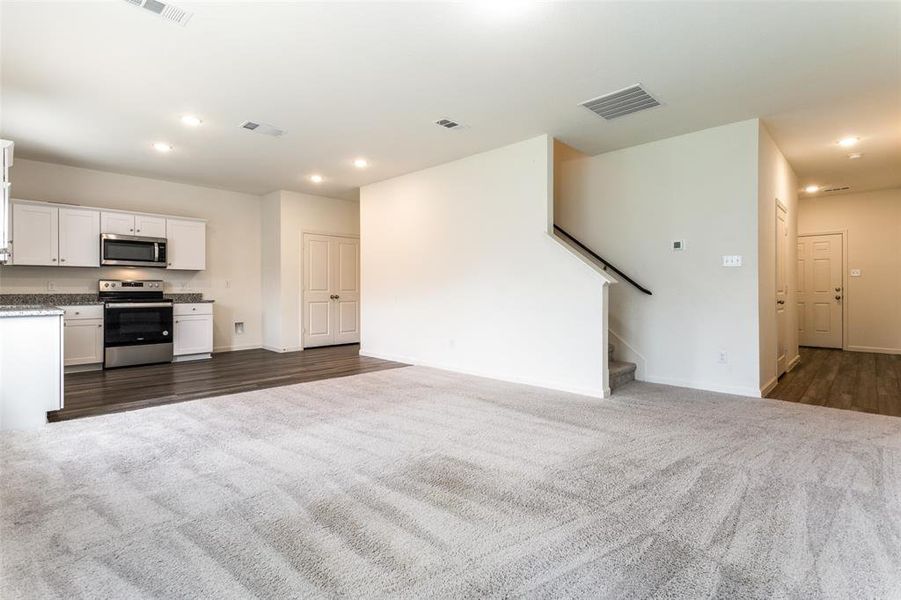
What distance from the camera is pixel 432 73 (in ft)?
11.4

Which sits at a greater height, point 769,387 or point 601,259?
point 601,259

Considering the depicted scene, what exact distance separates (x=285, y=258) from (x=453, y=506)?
6442 mm

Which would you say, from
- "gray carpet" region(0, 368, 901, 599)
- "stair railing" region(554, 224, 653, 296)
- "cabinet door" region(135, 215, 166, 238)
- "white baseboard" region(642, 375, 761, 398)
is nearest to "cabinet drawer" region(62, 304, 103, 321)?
"cabinet door" region(135, 215, 166, 238)

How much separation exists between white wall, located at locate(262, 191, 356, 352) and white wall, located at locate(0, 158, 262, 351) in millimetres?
275

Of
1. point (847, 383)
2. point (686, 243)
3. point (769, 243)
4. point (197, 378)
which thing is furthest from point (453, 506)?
point (847, 383)

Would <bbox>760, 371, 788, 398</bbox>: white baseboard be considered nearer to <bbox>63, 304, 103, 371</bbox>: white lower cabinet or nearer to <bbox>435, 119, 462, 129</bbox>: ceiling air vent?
<bbox>435, 119, 462, 129</bbox>: ceiling air vent

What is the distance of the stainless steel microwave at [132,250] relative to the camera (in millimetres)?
6180

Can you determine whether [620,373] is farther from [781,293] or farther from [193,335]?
[193,335]

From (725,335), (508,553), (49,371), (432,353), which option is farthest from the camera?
(432,353)

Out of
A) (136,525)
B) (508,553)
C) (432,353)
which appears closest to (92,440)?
(136,525)

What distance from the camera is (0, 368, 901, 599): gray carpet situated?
163cm

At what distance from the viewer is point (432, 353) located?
6191 mm

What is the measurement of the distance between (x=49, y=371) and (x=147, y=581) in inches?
115

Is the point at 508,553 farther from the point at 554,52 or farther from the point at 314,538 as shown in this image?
the point at 554,52
